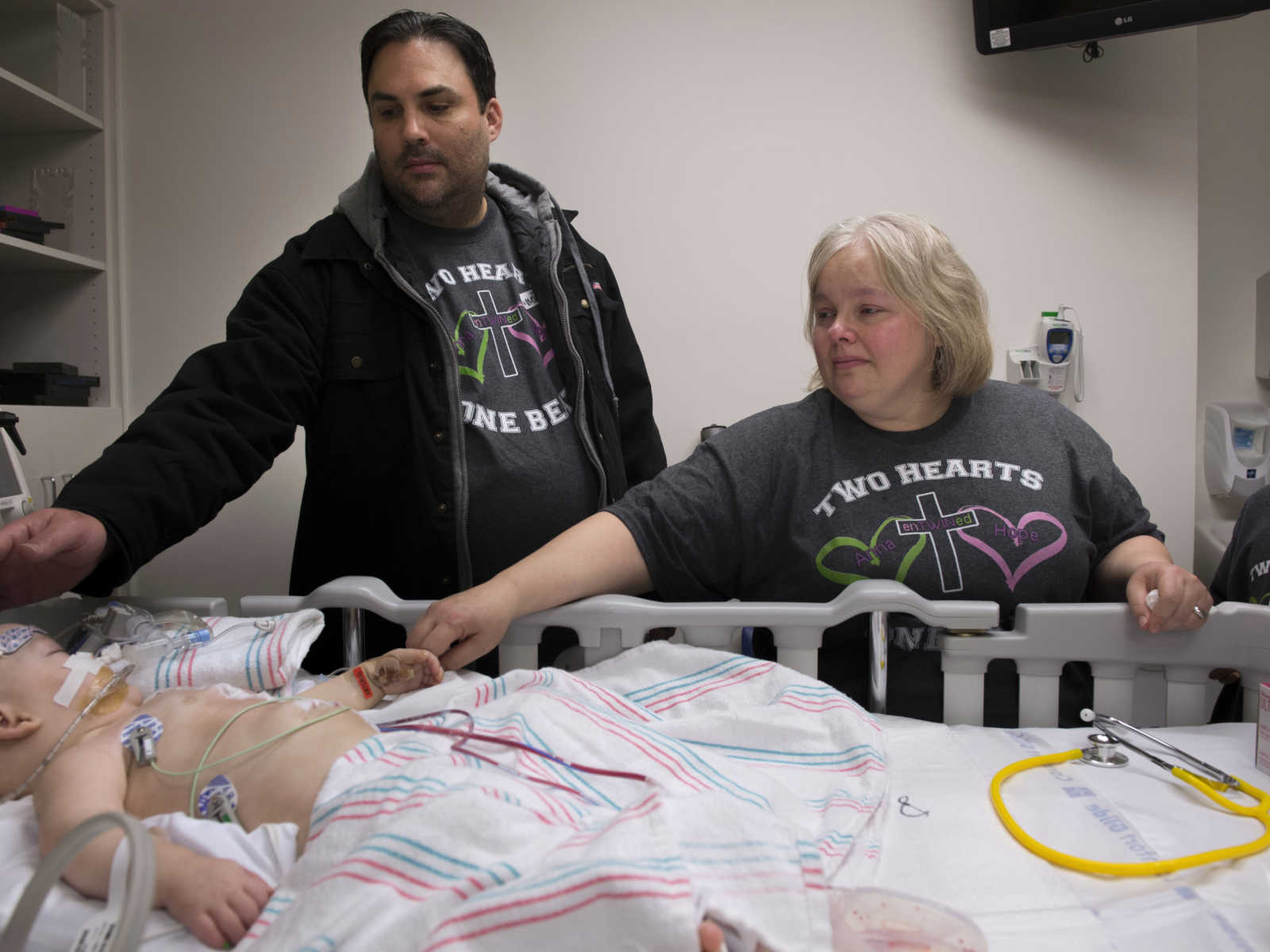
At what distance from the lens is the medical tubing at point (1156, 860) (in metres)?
0.81

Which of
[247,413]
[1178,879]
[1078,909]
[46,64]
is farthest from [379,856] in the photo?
[46,64]

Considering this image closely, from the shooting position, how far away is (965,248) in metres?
2.34

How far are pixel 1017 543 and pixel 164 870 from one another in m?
1.11

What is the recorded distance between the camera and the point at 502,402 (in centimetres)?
159

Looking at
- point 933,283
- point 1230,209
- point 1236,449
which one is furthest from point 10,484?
point 1230,209

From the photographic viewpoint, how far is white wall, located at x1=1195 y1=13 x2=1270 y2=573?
2506 millimetres

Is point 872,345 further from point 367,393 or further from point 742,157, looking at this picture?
point 742,157

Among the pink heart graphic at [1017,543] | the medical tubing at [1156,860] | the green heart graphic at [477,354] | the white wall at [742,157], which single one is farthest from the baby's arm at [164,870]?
the white wall at [742,157]

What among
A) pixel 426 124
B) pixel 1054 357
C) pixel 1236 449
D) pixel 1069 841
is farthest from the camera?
→ pixel 1236 449

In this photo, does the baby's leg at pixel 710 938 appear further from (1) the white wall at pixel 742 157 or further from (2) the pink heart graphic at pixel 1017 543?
(1) the white wall at pixel 742 157

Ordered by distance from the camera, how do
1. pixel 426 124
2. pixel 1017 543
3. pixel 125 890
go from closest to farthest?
pixel 125 890, pixel 1017 543, pixel 426 124

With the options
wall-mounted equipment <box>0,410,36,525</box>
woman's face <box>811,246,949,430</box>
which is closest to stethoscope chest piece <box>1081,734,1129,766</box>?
woman's face <box>811,246,949,430</box>

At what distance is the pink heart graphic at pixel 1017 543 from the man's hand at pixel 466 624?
0.66 meters

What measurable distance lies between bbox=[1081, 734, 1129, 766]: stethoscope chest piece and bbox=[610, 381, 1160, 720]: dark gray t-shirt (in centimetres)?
24
